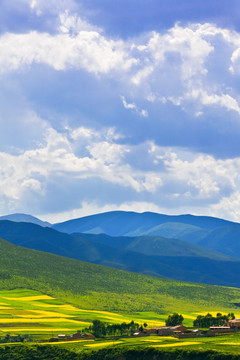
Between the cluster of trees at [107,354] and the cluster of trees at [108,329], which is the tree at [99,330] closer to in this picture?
the cluster of trees at [108,329]

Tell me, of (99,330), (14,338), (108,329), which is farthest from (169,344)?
(14,338)

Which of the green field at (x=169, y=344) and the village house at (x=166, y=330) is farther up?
the village house at (x=166, y=330)

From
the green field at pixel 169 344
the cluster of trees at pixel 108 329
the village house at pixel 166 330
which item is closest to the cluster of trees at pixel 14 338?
the cluster of trees at pixel 108 329

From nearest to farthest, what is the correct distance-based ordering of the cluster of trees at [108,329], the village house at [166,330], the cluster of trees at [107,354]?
the cluster of trees at [107,354] → the village house at [166,330] → the cluster of trees at [108,329]

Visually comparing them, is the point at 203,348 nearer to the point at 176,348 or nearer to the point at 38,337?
the point at 176,348

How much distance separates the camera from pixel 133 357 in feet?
452

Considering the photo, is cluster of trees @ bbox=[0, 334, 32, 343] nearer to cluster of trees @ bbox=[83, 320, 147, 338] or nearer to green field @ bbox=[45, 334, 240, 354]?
cluster of trees @ bbox=[83, 320, 147, 338]

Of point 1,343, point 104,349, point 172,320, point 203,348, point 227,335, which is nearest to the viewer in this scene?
point 203,348

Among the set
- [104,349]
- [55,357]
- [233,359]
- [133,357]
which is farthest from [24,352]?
[233,359]

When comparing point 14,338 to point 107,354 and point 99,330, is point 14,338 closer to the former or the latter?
point 99,330

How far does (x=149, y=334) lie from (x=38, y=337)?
1374 inches

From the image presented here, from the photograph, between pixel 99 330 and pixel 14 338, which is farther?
pixel 14 338

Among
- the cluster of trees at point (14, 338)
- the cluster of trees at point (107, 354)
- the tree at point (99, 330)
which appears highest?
the tree at point (99, 330)

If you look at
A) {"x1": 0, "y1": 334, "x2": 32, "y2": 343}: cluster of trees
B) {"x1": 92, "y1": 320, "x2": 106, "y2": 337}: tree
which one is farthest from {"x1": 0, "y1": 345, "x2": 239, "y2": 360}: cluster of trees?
{"x1": 92, "y1": 320, "x2": 106, "y2": 337}: tree
